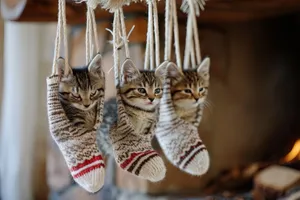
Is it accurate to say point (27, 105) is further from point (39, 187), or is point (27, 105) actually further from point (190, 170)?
point (190, 170)

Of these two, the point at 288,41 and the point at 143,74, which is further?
the point at 288,41

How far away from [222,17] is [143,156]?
733 mm

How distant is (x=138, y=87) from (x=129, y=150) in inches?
2.9

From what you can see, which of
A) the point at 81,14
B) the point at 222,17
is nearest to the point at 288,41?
the point at 222,17

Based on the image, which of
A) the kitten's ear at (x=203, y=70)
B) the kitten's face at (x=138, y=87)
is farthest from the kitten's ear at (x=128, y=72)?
the kitten's ear at (x=203, y=70)

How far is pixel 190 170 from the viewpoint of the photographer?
69cm

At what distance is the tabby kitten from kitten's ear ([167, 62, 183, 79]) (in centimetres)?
10

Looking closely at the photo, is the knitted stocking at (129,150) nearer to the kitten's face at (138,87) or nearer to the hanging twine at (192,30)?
the kitten's face at (138,87)

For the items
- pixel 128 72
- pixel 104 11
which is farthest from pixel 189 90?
pixel 104 11

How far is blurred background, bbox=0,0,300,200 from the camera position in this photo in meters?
1.30

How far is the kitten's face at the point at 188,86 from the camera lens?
0.67 metres

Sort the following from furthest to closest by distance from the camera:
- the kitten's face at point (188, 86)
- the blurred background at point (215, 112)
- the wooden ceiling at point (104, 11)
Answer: the blurred background at point (215, 112) → the wooden ceiling at point (104, 11) → the kitten's face at point (188, 86)

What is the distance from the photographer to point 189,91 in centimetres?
68

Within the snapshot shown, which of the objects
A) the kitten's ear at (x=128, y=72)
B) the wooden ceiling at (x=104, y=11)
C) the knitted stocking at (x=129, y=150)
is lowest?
the knitted stocking at (x=129, y=150)
